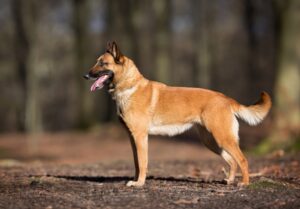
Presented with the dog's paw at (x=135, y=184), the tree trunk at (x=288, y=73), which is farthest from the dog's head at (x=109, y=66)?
the tree trunk at (x=288, y=73)

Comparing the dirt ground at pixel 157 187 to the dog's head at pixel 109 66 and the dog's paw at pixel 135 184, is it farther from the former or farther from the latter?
the dog's head at pixel 109 66

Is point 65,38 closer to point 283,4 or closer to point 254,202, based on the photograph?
point 283,4

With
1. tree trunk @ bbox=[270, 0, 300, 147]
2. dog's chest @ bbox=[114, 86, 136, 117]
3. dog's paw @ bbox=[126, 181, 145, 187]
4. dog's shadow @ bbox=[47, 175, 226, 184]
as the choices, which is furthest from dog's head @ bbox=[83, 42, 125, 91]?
tree trunk @ bbox=[270, 0, 300, 147]

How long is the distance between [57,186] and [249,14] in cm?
3139

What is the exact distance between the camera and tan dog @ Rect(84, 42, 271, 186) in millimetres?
9336

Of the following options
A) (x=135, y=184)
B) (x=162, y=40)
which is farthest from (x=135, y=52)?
(x=135, y=184)

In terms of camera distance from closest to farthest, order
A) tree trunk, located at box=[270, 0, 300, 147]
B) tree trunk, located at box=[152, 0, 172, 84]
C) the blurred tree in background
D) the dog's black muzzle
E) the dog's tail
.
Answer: the dog's black muzzle → the dog's tail → tree trunk, located at box=[270, 0, 300, 147] → the blurred tree in background → tree trunk, located at box=[152, 0, 172, 84]

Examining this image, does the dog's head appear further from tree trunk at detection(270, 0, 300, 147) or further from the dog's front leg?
tree trunk at detection(270, 0, 300, 147)

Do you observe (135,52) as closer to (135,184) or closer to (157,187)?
(135,184)

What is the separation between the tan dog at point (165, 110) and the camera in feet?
30.6

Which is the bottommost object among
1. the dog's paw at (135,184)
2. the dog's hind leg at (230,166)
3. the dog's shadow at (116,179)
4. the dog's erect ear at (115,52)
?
the dog's shadow at (116,179)

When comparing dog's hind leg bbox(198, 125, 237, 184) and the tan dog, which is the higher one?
the tan dog

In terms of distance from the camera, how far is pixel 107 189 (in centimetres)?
894

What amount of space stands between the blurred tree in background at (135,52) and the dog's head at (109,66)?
320 inches
